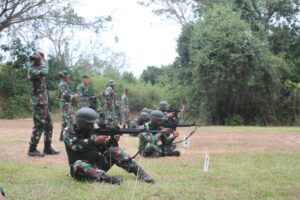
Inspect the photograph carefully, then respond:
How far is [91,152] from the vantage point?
21.2 feet

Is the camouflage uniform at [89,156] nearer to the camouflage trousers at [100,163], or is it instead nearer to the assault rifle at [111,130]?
the camouflage trousers at [100,163]

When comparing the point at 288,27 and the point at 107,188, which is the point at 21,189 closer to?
the point at 107,188

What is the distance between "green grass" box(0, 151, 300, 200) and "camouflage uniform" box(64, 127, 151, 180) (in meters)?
0.19

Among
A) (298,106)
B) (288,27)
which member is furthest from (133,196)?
(288,27)

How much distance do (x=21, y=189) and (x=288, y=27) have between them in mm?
27647

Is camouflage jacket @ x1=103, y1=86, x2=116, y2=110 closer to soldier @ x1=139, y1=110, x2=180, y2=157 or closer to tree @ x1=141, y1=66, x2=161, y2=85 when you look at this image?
soldier @ x1=139, y1=110, x2=180, y2=157

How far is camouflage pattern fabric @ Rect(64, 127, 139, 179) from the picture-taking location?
6320mm

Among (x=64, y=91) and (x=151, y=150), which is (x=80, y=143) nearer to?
(x=151, y=150)

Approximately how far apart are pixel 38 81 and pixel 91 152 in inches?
121

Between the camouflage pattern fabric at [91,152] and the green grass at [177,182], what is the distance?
287mm

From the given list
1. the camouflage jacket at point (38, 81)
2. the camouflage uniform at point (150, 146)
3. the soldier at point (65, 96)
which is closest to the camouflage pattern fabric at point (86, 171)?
the camouflage jacket at point (38, 81)

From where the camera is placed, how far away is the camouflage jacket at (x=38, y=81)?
8.87 meters

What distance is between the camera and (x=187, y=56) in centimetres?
3039

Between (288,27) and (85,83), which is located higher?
(288,27)
